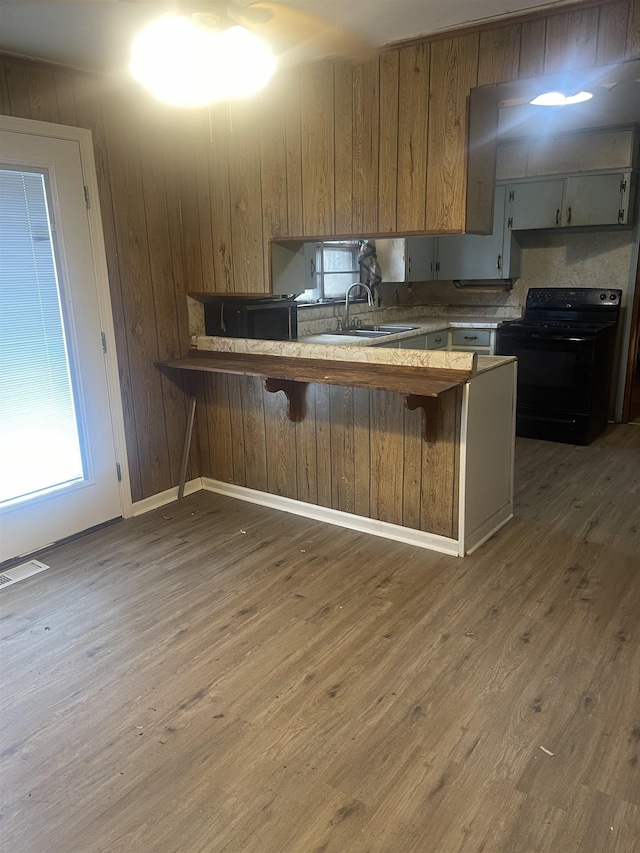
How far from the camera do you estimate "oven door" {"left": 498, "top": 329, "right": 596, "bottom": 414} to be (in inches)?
188

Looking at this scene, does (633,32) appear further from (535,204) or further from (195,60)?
(535,204)

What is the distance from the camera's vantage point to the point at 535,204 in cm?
518

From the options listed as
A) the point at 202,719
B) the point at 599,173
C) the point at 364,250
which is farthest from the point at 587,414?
the point at 202,719

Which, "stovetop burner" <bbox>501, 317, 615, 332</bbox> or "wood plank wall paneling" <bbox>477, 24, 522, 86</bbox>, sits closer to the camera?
"wood plank wall paneling" <bbox>477, 24, 522, 86</bbox>

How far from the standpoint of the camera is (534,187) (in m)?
5.16

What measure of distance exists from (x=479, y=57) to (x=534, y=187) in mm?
2852

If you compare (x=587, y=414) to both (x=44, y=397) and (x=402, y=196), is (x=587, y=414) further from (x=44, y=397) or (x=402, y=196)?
(x=44, y=397)

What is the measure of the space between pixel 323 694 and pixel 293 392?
5.76ft

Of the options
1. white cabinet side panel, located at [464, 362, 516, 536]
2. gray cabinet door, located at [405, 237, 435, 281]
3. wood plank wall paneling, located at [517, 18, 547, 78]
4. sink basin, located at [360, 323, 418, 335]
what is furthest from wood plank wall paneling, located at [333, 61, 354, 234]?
gray cabinet door, located at [405, 237, 435, 281]

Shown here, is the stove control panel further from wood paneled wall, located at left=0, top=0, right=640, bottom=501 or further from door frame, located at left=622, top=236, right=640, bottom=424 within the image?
wood paneled wall, located at left=0, top=0, right=640, bottom=501

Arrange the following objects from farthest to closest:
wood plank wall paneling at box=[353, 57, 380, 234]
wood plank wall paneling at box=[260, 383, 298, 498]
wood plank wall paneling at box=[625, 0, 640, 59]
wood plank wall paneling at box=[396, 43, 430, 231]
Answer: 1. wood plank wall paneling at box=[260, 383, 298, 498]
2. wood plank wall paneling at box=[353, 57, 380, 234]
3. wood plank wall paneling at box=[396, 43, 430, 231]
4. wood plank wall paneling at box=[625, 0, 640, 59]

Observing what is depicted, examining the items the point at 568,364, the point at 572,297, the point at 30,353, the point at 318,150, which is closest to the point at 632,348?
the point at 572,297

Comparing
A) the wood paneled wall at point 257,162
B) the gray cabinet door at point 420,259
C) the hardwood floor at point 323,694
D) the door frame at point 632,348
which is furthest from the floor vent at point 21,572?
the door frame at point 632,348

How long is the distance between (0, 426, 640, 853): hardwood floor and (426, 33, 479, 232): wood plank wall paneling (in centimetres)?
168
